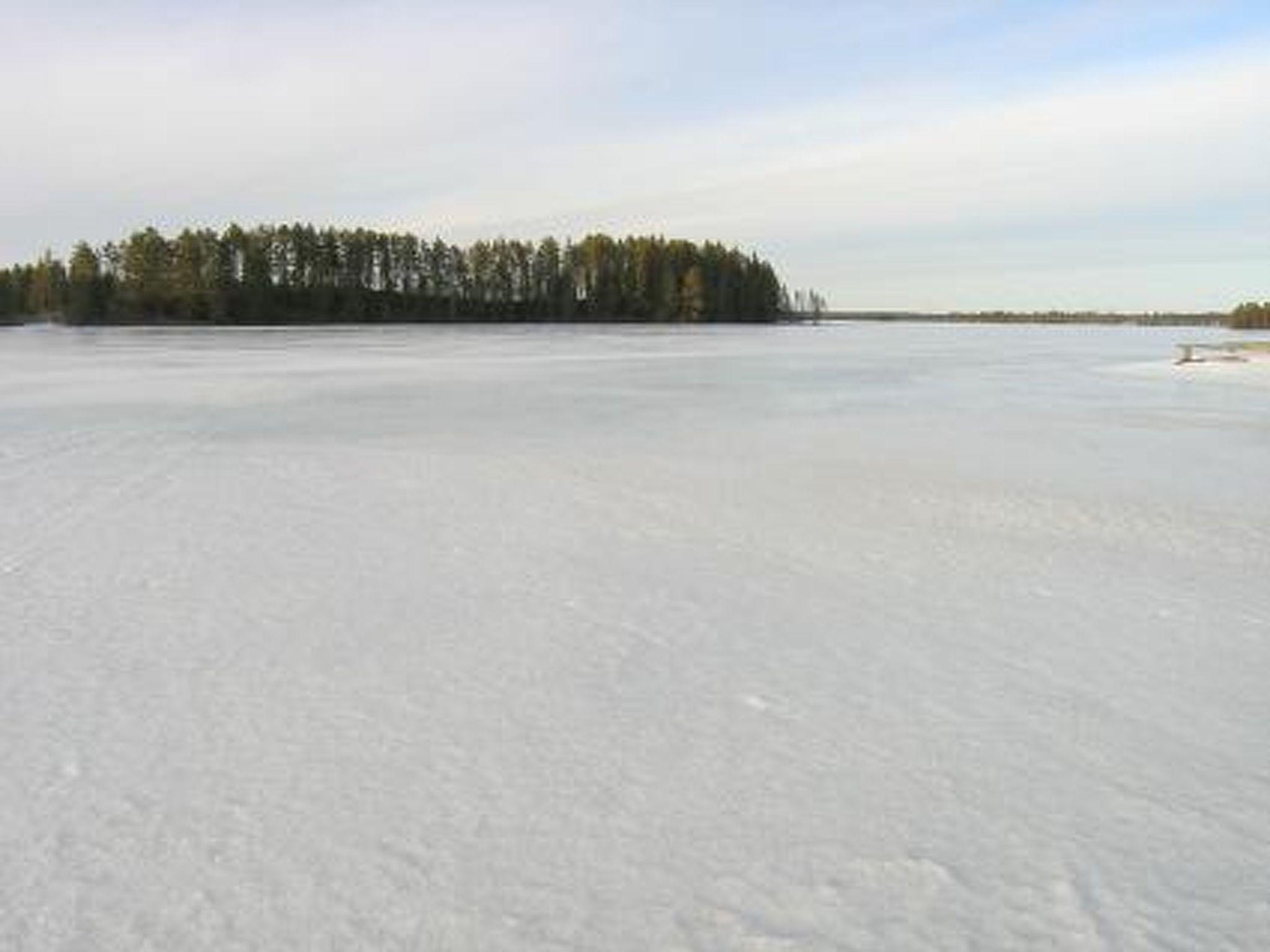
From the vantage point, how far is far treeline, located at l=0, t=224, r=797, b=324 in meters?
78.5

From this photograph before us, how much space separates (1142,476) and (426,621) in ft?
21.5

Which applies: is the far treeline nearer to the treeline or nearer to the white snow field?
the treeline

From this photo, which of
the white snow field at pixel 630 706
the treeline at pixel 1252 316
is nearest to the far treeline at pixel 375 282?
the treeline at pixel 1252 316

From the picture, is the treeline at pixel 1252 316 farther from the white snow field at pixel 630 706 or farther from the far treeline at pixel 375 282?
the white snow field at pixel 630 706

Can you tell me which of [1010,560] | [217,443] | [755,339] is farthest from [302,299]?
[1010,560]

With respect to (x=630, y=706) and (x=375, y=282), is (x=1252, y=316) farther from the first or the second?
(x=630, y=706)

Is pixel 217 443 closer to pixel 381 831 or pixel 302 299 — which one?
pixel 381 831

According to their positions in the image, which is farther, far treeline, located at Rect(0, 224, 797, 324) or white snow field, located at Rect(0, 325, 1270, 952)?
far treeline, located at Rect(0, 224, 797, 324)

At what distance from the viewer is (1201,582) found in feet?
18.1

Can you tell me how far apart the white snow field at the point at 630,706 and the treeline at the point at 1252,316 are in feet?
273

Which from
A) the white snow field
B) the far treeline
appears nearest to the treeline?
the far treeline

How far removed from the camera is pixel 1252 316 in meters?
82.7

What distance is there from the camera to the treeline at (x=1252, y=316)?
266 feet

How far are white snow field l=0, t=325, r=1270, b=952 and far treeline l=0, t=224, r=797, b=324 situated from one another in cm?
7600
